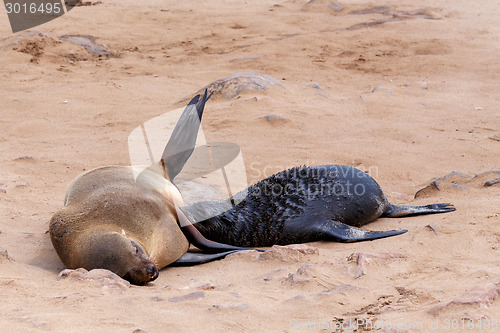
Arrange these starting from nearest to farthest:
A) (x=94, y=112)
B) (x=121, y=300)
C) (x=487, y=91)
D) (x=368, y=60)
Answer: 1. (x=121, y=300)
2. (x=94, y=112)
3. (x=487, y=91)
4. (x=368, y=60)

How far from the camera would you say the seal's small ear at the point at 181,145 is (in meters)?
5.44

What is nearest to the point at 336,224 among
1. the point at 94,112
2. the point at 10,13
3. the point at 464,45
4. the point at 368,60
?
the point at 94,112

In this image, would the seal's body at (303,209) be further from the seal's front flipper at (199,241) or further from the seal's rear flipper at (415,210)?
the seal's front flipper at (199,241)

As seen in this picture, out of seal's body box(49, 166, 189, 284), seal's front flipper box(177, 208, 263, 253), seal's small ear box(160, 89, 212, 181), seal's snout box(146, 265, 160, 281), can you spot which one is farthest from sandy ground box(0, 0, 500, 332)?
seal's small ear box(160, 89, 212, 181)

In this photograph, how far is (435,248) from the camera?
3.80m

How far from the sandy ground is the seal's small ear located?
0.76 m

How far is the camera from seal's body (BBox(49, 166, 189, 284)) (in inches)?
141

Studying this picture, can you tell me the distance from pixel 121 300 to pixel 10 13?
13108 millimetres

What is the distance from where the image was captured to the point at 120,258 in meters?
3.55

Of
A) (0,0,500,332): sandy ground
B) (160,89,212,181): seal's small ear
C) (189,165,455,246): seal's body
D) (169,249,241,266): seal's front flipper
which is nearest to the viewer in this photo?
(0,0,500,332): sandy ground

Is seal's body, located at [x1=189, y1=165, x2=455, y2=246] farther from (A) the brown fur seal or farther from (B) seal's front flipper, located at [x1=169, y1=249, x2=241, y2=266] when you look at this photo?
(B) seal's front flipper, located at [x1=169, y1=249, x2=241, y2=266]

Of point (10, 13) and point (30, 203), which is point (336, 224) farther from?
point (10, 13)

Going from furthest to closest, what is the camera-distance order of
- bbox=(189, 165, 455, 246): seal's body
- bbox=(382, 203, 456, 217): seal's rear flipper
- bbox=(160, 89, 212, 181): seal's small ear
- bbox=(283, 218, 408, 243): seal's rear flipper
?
bbox=(160, 89, 212, 181): seal's small ear → bbox=(382, 203, 456, 217): seal's rear flipper → bbox=(189, 165, 455, 246): seal's body → bbox=(283, 218, 408, 243): seal's rear flipper

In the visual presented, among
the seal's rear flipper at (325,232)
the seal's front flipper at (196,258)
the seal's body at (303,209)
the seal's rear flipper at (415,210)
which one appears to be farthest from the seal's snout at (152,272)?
the seal's rear flipper at (415,210)
